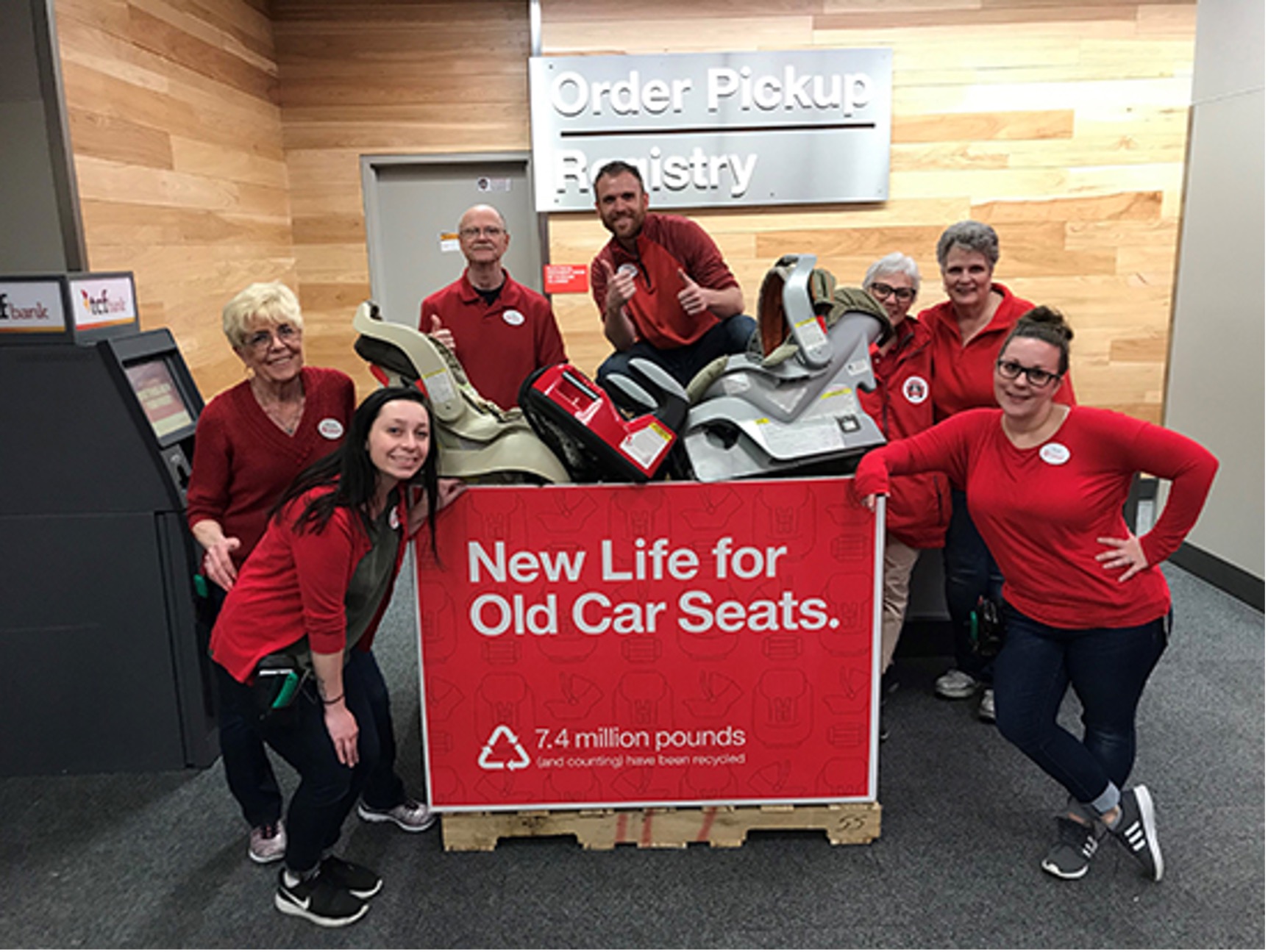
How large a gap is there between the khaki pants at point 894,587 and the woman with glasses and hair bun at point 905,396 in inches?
1.6

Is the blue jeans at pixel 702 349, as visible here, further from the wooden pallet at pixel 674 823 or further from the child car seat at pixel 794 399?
the wooden pallet at pixel 674 823

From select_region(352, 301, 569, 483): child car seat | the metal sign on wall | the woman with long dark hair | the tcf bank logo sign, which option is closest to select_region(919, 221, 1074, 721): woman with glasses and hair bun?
select_region(352, 301, 569, 483): child car seat

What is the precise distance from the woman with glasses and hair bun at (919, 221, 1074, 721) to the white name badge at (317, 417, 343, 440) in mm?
1718

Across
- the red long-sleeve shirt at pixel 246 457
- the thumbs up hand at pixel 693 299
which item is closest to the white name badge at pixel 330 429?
the red long-sleeve shirt at pixel 246 457

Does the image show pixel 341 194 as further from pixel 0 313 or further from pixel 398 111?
pixel 0 313

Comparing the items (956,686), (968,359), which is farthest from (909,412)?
(956,686)

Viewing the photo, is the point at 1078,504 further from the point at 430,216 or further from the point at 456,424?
the point at 430,216

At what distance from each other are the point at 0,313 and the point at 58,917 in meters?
1.60

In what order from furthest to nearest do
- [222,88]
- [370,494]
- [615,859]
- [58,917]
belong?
[222,88] → [615,859] → [58,917] → [370,494]

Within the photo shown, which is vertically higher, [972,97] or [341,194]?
[972,97]

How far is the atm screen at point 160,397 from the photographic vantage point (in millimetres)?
2686

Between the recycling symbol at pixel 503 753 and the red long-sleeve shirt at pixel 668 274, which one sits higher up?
the red long-sleeve shirt at pixel 668 274

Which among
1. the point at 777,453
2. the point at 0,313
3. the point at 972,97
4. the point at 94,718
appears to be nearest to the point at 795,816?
the point at 777,453

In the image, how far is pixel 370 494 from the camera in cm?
195
